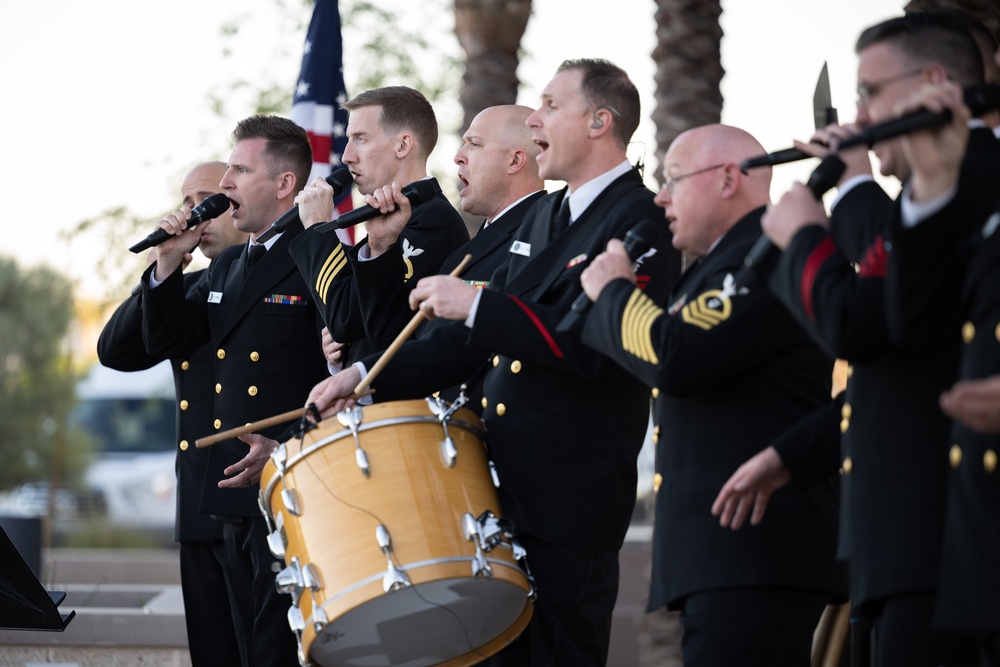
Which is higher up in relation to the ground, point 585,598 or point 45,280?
point 585,598

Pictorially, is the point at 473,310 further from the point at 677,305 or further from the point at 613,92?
the point at 613,92

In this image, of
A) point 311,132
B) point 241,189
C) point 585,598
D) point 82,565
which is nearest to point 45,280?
point 82,565

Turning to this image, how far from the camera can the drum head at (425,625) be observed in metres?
3.72

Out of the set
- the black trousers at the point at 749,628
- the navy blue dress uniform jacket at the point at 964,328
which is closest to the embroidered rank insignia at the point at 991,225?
the navy blue dress uniform jacket at the point at 964,328

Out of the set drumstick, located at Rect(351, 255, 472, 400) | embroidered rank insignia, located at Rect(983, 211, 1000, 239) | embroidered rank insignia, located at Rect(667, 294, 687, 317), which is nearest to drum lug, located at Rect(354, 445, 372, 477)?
drumstick, located at Rect(351, 255, 472, 400)

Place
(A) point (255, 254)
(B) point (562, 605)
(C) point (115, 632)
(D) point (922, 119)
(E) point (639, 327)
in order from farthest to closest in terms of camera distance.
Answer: (C) point (115, 632)
(A) point (255, 254)
(B) point (562, 605)
(E) point (639, 327)
(D) point (922, 119)

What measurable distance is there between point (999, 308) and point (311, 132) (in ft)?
20.0

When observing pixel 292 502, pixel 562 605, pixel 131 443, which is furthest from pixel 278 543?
pixel 131 443

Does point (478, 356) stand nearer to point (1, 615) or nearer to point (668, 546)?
point (668, 546)

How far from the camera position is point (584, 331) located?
3.71 meters

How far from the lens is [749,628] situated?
11.2 ft

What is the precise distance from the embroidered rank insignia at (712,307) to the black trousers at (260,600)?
6.81ft

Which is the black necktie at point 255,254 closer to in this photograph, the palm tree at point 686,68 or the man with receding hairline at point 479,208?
the man with receding hairline at point 479,208

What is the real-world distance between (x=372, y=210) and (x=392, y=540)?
4.71ft
